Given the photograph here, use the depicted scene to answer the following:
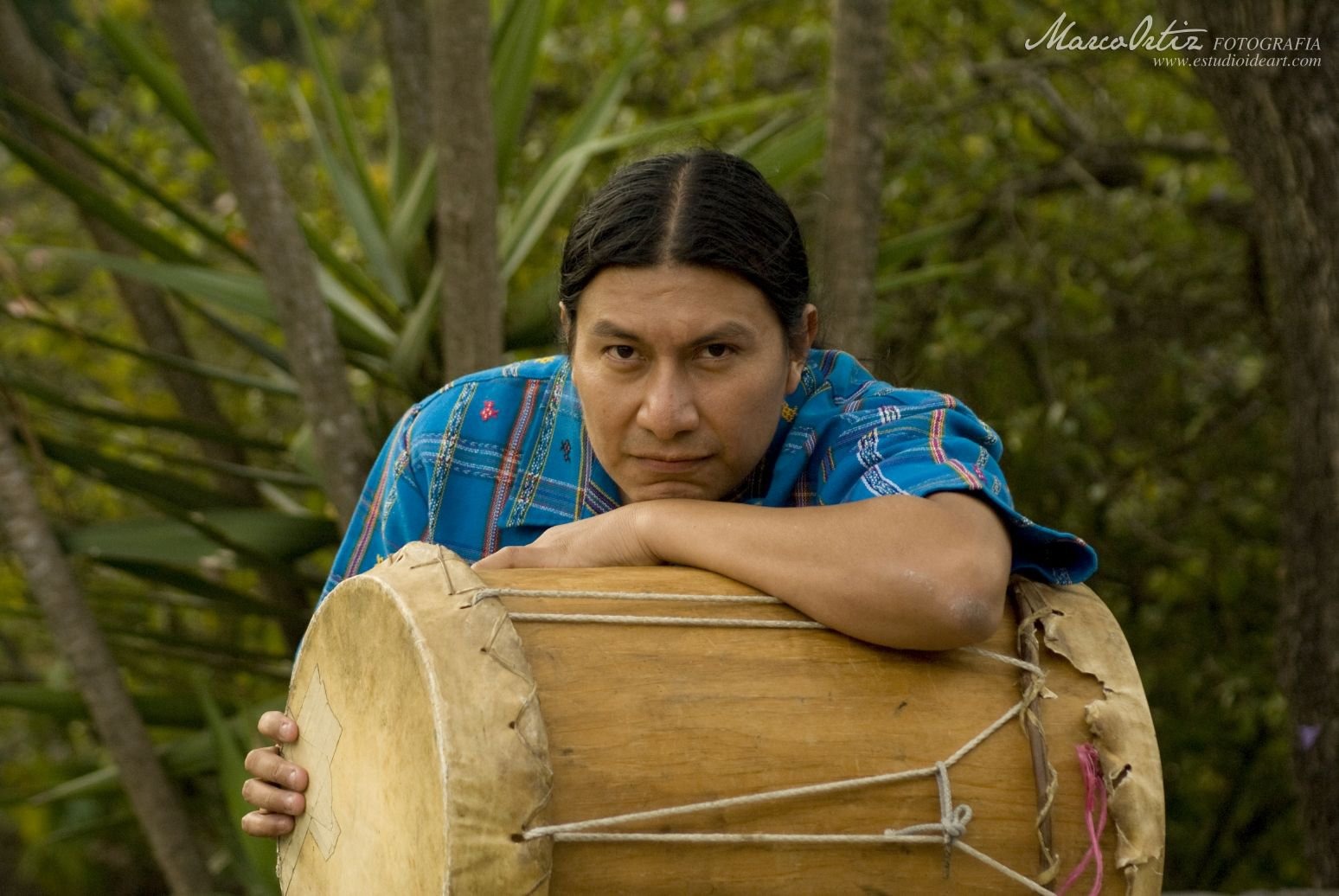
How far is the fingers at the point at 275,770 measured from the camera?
1757 mm

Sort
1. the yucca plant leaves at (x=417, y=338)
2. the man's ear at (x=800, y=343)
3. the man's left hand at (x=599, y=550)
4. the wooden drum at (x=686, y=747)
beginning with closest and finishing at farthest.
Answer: the wooden drum at (x=686, y=747) < the man's left hand at (x=599, y=550) < the man's ear at (x=800, y=343) < the yucca plant leaves at (x=417, y=338)

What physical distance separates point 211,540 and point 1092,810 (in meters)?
2.37

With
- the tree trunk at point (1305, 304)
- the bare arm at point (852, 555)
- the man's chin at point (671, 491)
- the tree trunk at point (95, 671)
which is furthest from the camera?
the tree trunk at point (95, 671)

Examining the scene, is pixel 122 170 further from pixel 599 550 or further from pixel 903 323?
pixel 903 323

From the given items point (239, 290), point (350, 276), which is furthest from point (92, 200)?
point (350, 276)

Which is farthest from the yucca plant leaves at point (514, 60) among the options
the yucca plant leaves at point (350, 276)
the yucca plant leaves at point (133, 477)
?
the yucca plant leaves at point (133, 477)

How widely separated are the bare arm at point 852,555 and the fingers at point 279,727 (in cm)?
35

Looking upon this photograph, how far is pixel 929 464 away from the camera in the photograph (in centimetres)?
175

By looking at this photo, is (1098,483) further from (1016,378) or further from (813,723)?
(813,723)

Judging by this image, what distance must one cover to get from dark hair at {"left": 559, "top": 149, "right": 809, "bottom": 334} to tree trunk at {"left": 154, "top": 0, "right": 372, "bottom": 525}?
1145 mm

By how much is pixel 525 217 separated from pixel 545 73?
1.31 metres

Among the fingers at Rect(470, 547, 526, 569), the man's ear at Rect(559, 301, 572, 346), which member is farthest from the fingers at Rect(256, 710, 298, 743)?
the man's ear at Rect(559, 301, 572, 346)

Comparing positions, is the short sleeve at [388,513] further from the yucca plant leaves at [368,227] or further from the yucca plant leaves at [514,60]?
the yucca plant leaves at [514,60]

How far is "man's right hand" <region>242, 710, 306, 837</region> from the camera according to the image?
1762mm
